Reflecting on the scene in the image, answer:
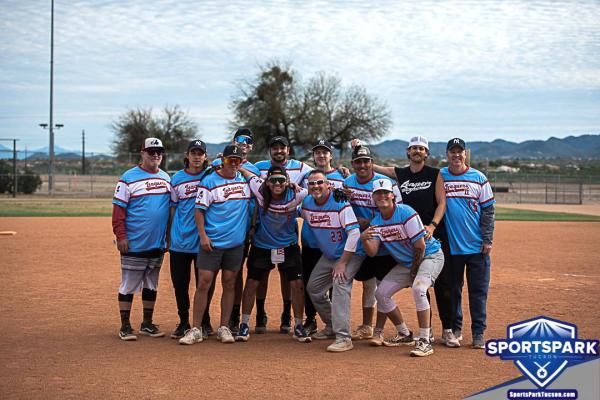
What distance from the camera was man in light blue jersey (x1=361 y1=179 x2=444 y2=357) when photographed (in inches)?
283

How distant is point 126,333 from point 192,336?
0.79 metres

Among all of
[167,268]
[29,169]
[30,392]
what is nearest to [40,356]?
[30,392]

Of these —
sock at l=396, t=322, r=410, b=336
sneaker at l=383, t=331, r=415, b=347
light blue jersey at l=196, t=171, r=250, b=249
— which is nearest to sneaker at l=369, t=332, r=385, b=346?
sneaker at l=383, t=331, r=415, b=347

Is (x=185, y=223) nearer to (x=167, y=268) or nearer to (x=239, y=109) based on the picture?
(x=167, y=268)

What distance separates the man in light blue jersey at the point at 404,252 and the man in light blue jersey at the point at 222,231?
143 cm

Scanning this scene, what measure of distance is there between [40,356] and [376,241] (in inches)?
140

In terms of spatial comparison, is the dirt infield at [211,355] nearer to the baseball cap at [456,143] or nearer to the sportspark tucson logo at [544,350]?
the sportspark tucson logo at [544,350]

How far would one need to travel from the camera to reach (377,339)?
7.64 meters

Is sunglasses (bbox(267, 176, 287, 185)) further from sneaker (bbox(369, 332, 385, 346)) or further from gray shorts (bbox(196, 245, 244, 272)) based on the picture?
sneaker (bbox(369, 332, 385, 346))

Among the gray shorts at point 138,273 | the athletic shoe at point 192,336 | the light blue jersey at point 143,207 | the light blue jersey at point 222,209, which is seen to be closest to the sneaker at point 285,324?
the athletic shoe at point 192,336

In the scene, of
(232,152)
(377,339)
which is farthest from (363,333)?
(232,152)

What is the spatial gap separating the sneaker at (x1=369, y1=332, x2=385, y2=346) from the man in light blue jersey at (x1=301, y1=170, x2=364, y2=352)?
30cm

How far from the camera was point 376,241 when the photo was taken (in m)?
7.38

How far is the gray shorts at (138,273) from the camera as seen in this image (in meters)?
7.96
